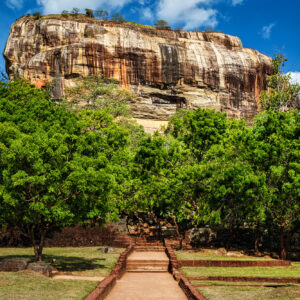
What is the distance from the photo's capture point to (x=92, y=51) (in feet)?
191

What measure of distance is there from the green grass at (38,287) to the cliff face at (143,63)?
47958 mm

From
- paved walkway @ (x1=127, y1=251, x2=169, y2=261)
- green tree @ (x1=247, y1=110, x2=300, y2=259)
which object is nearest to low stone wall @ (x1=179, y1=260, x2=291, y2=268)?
paved walkway @ (x1=127, y1=251, x2=169, y2=261)

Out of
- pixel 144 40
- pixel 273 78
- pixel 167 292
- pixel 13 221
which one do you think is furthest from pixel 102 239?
pixel 144 40

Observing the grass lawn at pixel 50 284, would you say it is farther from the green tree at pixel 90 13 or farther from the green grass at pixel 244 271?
the green tree at pixel 90 13

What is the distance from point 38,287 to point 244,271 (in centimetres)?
840

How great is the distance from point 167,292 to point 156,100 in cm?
5131

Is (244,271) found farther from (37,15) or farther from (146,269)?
(37,15)

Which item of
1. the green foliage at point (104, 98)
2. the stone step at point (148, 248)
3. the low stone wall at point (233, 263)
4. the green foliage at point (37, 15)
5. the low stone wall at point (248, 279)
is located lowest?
the stone step at point (148, 248)

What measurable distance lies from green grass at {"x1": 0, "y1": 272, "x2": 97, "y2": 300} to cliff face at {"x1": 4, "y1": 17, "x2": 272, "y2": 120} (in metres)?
48.0

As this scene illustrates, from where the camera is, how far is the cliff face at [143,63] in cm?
5800

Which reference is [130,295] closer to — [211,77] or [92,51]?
[92,51]

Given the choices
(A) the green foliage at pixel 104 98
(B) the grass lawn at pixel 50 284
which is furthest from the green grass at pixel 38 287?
(A) the green foliage at pixel 104 98

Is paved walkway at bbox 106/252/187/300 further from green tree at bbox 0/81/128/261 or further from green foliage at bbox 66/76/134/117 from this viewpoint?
green foliage at bbox 66/76/134/117

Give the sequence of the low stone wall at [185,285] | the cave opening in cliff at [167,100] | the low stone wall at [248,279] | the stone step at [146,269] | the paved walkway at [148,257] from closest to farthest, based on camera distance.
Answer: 1. the low stone wall at [185,285]
2. the low stone wall at [248,279]
3. the stone step at [146,269]
4. the paved walkway at [148,257]
5. the cave opening in cliff at [167,100]
